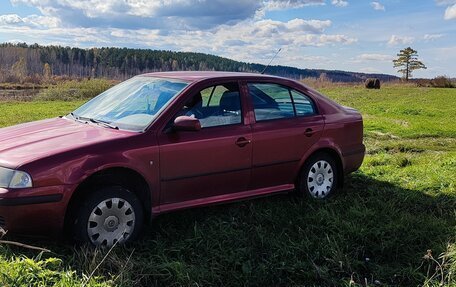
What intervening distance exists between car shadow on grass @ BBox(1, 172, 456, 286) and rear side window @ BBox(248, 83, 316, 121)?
3.49 ft

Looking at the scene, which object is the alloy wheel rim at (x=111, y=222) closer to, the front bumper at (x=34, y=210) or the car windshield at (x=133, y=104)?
the front bumper at (x=34, y=210)

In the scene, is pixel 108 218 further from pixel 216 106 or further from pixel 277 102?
pixel 277 102

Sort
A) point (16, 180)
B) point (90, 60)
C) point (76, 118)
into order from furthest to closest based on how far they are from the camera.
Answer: point (90, 60) < point (76, 118) < point (16, 180)

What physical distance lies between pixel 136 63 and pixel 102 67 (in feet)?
36.6

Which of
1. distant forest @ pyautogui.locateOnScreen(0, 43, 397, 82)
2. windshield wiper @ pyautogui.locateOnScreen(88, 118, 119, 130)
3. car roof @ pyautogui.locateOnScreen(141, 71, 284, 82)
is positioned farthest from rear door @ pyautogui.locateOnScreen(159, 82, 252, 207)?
distant forest @ pyautogui.locateOnScreen(0, 43, 397, 82)

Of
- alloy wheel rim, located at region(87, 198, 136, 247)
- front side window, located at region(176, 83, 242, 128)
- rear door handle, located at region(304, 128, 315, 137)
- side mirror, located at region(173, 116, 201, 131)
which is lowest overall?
alloy wheel rim, located at region(87, 198, 136, 247)

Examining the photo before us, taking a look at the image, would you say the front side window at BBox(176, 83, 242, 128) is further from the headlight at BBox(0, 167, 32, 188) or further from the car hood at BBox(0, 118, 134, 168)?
the headlight at BBox(0, 167, 32, 188)

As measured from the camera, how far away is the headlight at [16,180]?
3.76m

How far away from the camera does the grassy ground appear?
3717mm

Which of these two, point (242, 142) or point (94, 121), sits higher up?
point (94, 121)

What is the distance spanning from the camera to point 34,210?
12.5 feet

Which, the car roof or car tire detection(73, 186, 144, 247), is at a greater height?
the car roof

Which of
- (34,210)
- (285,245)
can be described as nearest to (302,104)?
(285,245)

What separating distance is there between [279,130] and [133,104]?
65.7 inches
